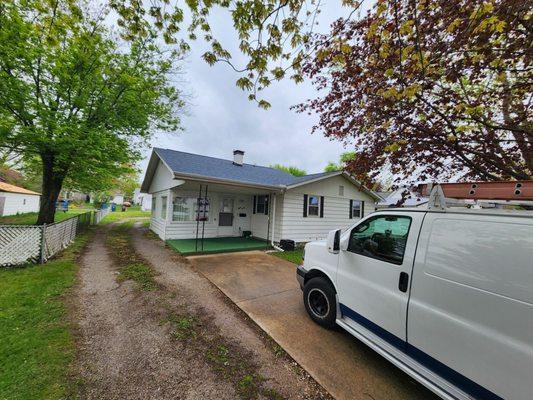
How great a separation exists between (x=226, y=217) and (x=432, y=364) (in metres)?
10.5

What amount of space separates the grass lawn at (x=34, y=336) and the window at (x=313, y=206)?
9.45 metres

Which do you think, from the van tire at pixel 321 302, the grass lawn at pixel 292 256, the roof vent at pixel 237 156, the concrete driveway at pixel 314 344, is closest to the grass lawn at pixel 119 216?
the roof vent at pixel 237 156

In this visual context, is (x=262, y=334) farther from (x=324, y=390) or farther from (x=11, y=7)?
(x=11, y=7)

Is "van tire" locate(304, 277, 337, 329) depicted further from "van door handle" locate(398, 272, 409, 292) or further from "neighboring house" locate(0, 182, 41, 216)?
"neighboring house" locate(0, 182, 41, 216)

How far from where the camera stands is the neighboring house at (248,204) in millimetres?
10602

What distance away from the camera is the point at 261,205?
479 inches

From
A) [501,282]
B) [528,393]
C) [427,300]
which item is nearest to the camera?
[528,393]

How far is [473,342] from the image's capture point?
1.93 metres

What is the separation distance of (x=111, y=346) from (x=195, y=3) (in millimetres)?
4971

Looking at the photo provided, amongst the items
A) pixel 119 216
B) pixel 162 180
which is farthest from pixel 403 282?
pixel 119 216

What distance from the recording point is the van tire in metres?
3.60

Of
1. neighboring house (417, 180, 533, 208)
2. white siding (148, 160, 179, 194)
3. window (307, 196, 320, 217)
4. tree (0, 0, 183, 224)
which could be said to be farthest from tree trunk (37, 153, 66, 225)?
neighboring house (417, 180, 533, 208)

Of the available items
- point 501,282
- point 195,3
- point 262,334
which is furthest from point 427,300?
point 195,3

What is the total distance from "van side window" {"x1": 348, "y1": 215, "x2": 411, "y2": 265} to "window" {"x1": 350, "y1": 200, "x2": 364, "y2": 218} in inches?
437
